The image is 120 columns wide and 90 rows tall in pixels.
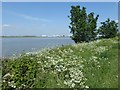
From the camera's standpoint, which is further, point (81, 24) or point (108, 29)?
point (108, 29)

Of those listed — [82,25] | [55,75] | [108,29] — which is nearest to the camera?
[55,75]

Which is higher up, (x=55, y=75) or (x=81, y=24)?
(x=81, y=24)

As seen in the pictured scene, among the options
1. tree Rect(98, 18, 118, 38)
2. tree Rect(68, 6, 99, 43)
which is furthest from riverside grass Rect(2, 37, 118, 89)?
tree Rect(98, 18, 118, 38)

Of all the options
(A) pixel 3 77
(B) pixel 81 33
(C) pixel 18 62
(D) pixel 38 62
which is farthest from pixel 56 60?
(B) pixel 81 33

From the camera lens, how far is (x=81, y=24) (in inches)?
1944

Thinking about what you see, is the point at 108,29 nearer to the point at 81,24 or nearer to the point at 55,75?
the point at 81,24

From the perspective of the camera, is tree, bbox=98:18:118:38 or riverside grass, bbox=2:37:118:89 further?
tree, bbox=98:18:118:38

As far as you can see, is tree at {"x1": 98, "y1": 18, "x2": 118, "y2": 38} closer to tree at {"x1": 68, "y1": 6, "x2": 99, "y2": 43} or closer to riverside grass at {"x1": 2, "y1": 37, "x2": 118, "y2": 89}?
tree at {"x1": 68, "y1": 6, "x2": 99, "y2": 43}

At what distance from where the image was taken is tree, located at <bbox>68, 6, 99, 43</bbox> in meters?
49.5

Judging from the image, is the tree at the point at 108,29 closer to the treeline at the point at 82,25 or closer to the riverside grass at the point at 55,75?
the treeline at the point at 82,25

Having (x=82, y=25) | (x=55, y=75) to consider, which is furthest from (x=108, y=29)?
(x=55, y=75)

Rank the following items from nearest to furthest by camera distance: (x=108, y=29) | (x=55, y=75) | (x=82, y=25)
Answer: (x=55, y=75) → (x=82, y=25) → (x=108, y=29)

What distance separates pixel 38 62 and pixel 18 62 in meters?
0.75

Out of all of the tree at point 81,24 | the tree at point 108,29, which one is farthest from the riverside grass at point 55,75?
the tree at point 108,29
